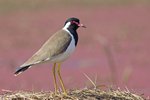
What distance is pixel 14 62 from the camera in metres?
23.7

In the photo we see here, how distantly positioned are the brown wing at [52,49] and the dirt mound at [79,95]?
16.3 inches

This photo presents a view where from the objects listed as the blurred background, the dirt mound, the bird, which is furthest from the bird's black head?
the blurred background

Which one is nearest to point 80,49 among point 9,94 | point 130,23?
point 130,23

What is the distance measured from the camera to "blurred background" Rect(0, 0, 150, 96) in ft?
65.4

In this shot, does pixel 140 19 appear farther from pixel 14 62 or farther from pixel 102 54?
pixel 14 62

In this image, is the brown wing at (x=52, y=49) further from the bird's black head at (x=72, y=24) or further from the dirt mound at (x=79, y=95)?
the dirt mound at (x=79, y=95)

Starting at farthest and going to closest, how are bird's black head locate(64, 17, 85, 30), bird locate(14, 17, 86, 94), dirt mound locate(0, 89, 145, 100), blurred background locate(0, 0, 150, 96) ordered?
blurred background locate(0, 0, 150, 96) < bird's black head locate(64, 17, 85, 30) < bird locate(14, 17, 86, 94) < dirt mound locate(0, 89, 145, 100)

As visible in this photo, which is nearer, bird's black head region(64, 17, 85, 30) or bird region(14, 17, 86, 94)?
bird region(14, 17, 86, 94)

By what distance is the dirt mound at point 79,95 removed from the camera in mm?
8773

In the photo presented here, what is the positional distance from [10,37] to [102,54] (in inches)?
264

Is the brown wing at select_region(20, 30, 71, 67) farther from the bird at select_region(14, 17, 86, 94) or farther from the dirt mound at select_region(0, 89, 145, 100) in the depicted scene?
the dirt mound at select_region(0, 89, 145, 100)

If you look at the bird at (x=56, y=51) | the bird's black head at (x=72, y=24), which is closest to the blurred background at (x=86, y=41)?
the bird's black head at (x=72, y=24)

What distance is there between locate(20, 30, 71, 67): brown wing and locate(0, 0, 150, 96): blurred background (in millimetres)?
4764

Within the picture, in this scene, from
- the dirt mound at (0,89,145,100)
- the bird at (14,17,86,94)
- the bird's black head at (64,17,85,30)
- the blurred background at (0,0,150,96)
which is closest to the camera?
the dirt mound at (0,89,145,100)
